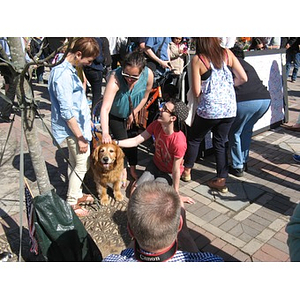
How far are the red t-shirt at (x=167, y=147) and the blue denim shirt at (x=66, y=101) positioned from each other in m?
0.81

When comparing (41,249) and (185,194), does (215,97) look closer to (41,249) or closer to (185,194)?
(185,194)

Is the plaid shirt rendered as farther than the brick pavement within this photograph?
No

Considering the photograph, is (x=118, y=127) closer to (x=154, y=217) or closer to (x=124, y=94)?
(x=124, y=94)

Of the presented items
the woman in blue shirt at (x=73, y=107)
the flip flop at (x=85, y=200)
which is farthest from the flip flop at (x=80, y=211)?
the flip flop at (x=85, y=200)

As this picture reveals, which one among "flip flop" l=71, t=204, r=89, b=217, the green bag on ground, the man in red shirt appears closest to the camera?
the green bag on ground

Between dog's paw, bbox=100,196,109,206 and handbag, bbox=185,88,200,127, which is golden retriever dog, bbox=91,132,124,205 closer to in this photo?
dog's paw, bbox=100,196,109,206

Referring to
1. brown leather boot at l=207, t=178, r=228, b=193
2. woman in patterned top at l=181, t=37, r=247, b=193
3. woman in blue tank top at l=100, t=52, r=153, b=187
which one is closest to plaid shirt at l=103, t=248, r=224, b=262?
woman in blue tank top at l=100, t=52, r=153, b=187

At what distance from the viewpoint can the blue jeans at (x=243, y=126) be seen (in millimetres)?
3705

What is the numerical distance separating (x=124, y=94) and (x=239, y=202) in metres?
1.97

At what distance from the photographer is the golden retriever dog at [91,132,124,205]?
10.4ft

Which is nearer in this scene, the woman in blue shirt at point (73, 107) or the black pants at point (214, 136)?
the woman in blue shirt at point (73, 107)

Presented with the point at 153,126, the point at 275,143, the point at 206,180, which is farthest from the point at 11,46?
the point at 275,143

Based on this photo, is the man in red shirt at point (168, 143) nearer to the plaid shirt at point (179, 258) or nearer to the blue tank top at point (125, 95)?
the blue tank top at point (125, 95)

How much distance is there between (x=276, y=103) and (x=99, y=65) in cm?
368
